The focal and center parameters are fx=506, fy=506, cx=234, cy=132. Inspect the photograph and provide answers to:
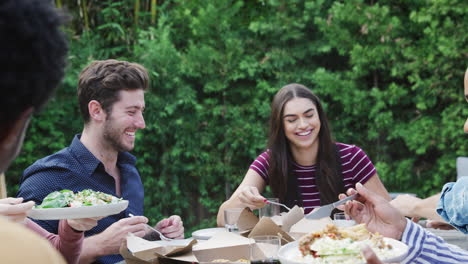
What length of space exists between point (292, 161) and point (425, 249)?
5.44 ft

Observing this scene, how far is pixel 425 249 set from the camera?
1.49 meters

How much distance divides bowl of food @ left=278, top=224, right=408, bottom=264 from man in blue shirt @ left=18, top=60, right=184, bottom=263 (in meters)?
1.07

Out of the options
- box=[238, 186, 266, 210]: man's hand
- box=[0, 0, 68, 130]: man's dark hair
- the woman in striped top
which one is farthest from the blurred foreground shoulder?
the woman in striped top

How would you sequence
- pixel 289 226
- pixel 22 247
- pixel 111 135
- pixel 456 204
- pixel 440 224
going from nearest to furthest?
pixel 22 247 < pixel 456 204 < pixel 440 224 < pixel 289 226 < pixel 111 135

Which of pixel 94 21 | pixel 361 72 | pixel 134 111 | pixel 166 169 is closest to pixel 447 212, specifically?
pixel 134 111

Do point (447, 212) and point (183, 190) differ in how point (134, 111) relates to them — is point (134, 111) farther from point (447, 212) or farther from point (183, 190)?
point (183, 190)

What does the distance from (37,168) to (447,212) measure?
1749 mm

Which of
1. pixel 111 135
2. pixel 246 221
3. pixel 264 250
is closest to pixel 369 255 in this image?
pixel 264 250

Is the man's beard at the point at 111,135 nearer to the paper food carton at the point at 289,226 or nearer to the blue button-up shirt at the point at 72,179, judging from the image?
the blue button-up shirt at the point at 72,179

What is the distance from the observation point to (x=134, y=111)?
2.73 metres

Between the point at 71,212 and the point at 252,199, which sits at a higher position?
the point at 71,212

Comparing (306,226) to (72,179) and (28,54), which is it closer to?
(72,179)

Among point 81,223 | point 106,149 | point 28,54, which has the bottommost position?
point 81,223

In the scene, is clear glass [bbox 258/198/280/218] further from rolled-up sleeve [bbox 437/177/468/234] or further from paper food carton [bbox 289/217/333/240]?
rolled-up sleeve [bbox 437/177/468/234]
